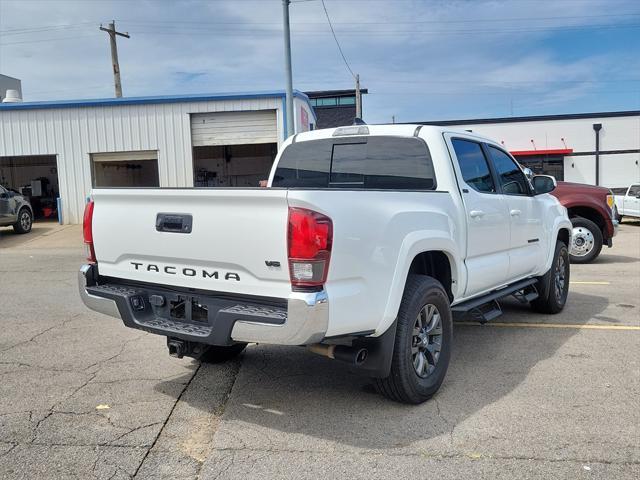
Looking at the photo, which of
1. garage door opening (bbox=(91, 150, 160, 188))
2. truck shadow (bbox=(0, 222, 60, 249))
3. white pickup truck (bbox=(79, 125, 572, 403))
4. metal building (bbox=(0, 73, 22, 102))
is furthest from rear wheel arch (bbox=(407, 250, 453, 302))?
metal building (bbox=(0, 73, 22, 102))

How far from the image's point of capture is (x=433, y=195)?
4.30 meters

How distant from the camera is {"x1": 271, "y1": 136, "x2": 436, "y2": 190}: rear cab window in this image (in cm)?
482

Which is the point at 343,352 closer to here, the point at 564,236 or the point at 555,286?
the point at 555,286

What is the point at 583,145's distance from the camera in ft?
94.4

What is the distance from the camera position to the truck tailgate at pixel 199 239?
10.9 ft

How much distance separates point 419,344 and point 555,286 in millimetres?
3321

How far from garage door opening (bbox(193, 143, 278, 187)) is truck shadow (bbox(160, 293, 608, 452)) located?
24.8m

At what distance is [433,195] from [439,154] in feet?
1.84

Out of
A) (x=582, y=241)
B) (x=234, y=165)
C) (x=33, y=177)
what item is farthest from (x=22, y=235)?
(x=582, y=241)

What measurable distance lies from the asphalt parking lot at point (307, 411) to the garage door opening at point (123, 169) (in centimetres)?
1041

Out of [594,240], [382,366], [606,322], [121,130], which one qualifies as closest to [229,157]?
[121,130]

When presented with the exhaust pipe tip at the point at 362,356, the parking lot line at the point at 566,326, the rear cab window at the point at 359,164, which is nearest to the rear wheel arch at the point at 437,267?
the rear cab window at the point at 359,164

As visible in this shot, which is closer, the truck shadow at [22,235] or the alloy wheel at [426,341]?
the alloy wheel at [426,341]

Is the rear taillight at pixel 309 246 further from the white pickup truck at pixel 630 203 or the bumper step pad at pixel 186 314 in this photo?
the white pickup truck at pixel 630 203
